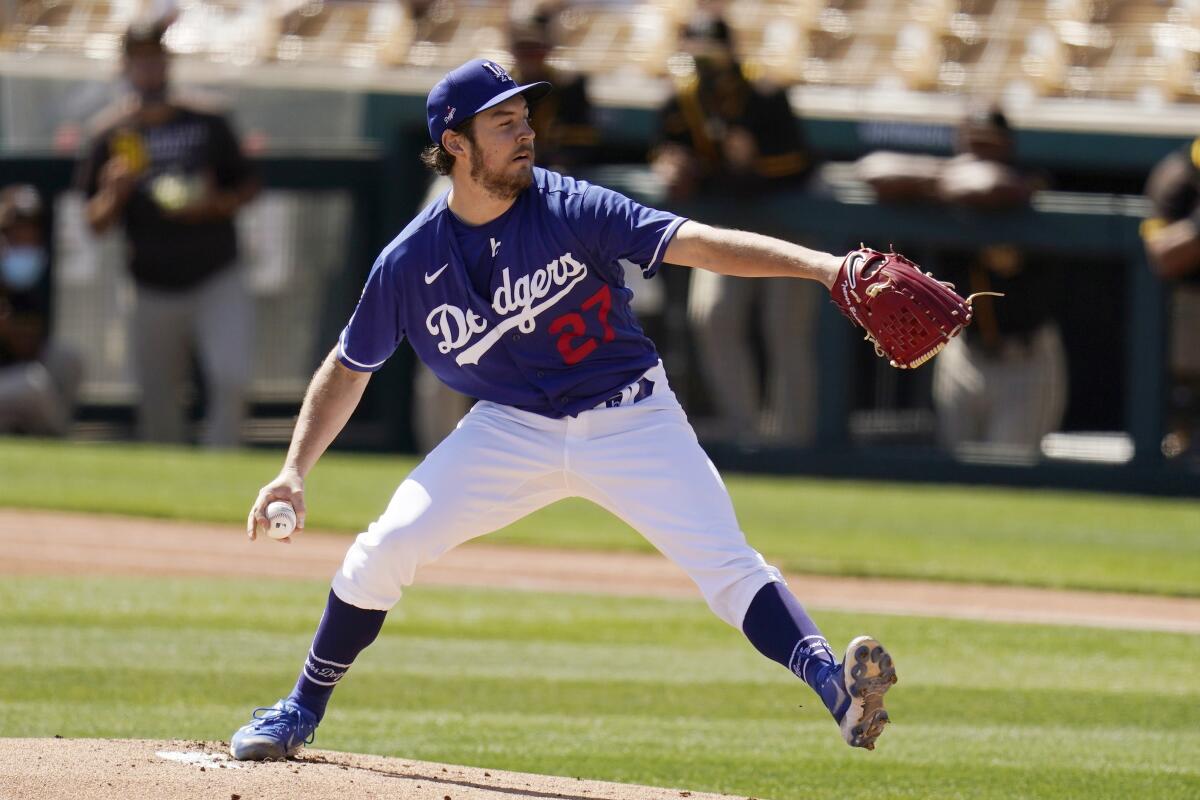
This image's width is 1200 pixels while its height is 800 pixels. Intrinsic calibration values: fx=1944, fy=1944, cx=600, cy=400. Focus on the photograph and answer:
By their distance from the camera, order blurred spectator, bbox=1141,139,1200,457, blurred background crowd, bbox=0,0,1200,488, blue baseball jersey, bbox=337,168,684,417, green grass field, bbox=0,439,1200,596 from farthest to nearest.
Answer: blurred background crowd, bbox=0,0,1200,488 → blurred spectator, bbox=1141,139,1200,457 → green grass field, bbox=0,439,1200,596 → blue baseball jersey, bbox=337,168,684,417

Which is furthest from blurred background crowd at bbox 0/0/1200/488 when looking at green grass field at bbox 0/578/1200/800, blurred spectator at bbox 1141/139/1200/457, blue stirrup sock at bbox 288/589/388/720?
blue stirrup sock at bbox 288/589/388/720

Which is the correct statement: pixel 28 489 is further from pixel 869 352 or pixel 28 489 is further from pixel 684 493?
pixel 684 493

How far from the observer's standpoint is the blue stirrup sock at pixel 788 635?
4262 mm

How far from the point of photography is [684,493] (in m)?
4.45

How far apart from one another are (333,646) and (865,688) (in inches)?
51.2

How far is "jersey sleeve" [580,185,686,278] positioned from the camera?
4.37 metres

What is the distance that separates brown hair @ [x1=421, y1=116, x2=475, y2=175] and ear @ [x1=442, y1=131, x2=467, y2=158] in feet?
0.04

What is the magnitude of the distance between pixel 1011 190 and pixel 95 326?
6351 mm

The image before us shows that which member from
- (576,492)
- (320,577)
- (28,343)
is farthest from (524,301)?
(28,343)

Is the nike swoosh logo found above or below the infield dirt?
above

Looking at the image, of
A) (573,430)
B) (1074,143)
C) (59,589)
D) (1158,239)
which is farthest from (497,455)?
(1074,143)

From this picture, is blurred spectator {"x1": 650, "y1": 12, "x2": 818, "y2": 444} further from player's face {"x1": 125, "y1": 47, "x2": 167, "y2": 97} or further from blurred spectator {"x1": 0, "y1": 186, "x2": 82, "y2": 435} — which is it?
blurred spectator {"x1": 0, "y1": 186, "x2": 82, "y2": 435}

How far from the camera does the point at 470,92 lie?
453cm

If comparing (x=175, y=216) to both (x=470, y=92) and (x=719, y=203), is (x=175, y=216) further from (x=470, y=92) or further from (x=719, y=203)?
(x=470, y=92)
